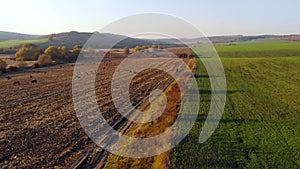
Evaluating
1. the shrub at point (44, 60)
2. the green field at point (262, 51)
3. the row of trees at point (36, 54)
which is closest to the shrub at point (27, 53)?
the row of trees at point (36, 54)

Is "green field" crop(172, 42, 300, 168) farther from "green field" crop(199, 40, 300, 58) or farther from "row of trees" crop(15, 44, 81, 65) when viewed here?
"green field" crop(199, 40, 300, 58)

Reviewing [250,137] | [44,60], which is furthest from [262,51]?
[250,137]

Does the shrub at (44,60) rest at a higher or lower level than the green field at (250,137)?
lower

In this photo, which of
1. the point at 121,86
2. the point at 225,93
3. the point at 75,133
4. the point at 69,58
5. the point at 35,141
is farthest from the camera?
the point at 69,58

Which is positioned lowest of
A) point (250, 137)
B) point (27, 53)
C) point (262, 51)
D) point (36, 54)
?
point (262, 51)

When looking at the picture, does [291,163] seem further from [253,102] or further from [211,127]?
[253,102]

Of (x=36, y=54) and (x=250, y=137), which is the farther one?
(x=36, y=54)

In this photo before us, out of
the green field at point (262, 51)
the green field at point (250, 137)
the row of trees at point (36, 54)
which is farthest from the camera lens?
the green field at point (262, 51)

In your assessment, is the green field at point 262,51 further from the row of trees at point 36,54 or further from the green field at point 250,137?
the green field at point 250,137

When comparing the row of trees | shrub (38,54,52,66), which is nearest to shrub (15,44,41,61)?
the row of trees

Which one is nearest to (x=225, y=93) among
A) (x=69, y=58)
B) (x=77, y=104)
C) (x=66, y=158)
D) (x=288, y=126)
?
(x=288, y=126)

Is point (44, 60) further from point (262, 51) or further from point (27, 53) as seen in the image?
point (262, 51)
